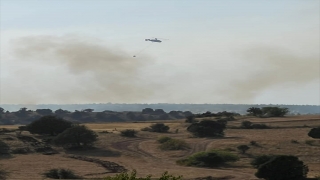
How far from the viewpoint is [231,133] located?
84188mm

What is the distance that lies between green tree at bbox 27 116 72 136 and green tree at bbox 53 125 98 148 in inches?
325

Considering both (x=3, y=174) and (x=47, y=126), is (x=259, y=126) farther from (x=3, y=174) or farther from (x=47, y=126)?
(x=3, y=174)

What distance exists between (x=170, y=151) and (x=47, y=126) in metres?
24.9

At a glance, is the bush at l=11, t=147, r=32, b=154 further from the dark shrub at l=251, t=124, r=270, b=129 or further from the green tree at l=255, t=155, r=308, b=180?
the dark shrub at l=251, t=124, r=270, b=129

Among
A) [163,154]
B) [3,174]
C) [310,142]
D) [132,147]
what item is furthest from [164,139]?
[3,174]

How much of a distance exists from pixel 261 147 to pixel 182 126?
34.5 metres

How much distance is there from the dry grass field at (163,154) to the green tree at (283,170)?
213 cm

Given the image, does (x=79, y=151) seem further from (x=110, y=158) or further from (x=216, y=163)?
(x=216, y=163)

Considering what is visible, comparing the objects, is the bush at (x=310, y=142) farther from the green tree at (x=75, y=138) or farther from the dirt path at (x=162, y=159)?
the green tree at (x=75, y=138)

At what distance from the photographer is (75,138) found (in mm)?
69875

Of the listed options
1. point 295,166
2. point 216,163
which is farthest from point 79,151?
point 295,166

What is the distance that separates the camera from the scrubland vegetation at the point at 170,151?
4666cm

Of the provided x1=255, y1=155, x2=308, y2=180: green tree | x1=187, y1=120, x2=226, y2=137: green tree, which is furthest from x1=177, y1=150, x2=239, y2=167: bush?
x1=187, y1=120, x2=226, y2=137: green tree

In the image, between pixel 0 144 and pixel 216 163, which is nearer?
pixel 216 163
